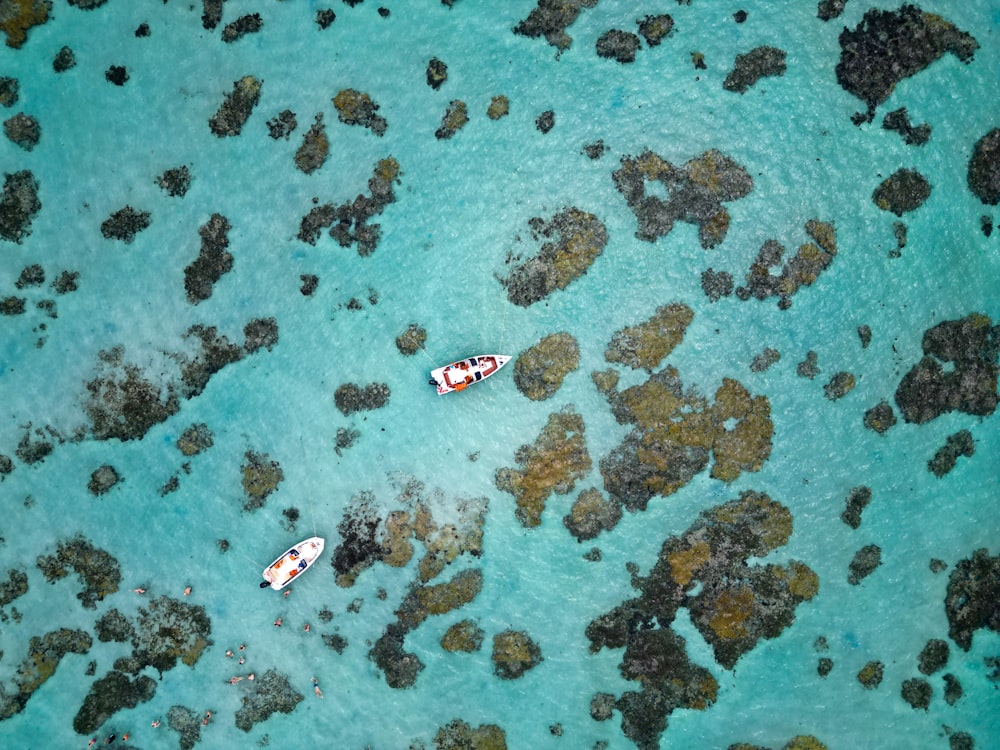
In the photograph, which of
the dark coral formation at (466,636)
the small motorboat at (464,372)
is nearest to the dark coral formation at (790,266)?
the small motorboat at (464,372)

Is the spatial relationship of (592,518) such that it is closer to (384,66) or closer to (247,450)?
(247,450)

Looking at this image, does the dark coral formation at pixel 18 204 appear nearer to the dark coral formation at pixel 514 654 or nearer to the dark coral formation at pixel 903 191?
the dark coral formation at pixel 514 654

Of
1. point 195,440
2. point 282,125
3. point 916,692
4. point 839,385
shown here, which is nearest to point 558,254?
point 282,125

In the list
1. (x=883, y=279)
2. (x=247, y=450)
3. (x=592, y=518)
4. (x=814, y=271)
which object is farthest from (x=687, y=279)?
(x=247, y=450)

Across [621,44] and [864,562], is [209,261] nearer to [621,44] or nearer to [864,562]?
[621,44]

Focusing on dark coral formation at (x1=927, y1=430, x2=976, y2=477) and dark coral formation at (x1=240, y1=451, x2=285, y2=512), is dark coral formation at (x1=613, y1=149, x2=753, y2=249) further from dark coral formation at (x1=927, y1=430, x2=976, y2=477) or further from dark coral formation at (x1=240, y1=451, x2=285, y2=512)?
dark coral formation at (x1=240, y1=451, x2=285, y2=512)

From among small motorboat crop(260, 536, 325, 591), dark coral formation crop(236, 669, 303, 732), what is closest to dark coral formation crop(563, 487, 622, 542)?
small motorboat crop(260, 536, 325, 591)
